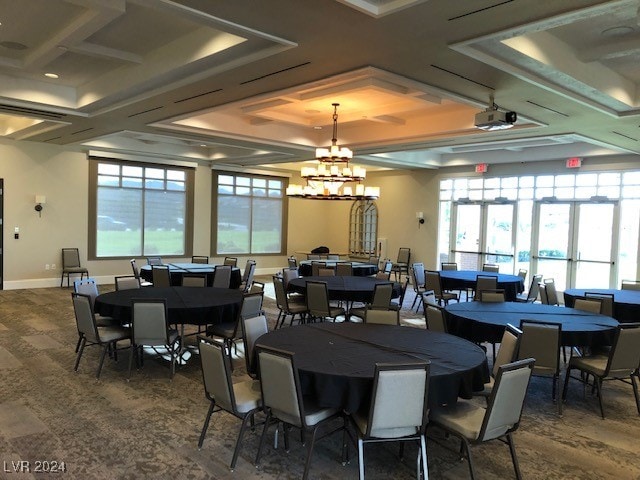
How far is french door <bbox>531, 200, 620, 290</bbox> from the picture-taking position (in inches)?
428

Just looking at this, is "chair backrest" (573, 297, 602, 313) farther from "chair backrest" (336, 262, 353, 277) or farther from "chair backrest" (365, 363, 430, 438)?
"chair backrest" (336, 262, 353, 277)

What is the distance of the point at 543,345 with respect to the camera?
486 centimetres

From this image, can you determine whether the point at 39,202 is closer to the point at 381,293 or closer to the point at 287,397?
the point at 381,293

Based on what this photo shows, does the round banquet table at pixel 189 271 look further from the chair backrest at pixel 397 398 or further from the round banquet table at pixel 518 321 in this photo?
the chair backrest at pixel 397 398

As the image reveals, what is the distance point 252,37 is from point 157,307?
2991mm

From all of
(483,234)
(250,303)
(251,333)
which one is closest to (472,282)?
(483,234)


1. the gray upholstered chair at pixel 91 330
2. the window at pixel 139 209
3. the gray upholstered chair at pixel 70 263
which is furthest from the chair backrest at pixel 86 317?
the window at pixel 139 209

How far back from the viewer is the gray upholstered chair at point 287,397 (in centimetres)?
331

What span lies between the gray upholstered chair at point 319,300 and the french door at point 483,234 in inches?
273

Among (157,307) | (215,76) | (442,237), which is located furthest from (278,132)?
(442,237)

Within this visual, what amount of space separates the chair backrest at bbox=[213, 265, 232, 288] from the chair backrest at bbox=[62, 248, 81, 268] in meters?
4.87

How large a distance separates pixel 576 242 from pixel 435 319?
7.39 m

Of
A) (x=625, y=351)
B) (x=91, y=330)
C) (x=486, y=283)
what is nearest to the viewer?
(x=625, y=351)

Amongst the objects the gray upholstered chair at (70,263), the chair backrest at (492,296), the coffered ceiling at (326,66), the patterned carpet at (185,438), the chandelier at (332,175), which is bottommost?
the patterned carpet at (185,438)
